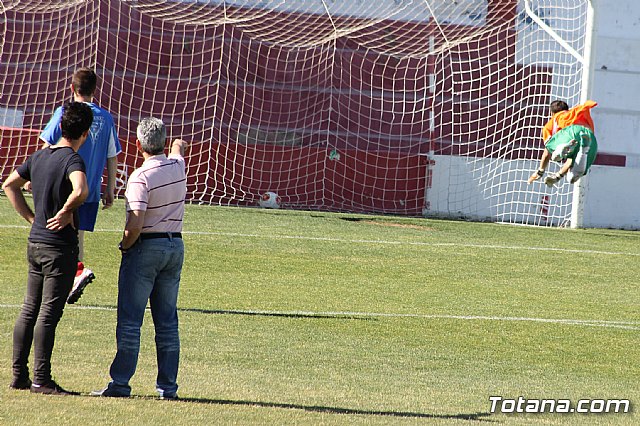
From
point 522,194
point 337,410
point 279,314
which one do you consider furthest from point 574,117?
point 337,410

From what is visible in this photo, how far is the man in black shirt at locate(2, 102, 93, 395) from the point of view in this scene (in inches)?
257

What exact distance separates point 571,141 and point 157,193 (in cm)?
1174

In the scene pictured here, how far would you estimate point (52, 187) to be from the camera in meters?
6.54

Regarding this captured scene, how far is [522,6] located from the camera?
84.2 ft

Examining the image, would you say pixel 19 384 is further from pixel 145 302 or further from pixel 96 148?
pixel 96 148

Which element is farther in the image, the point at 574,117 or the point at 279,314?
the point at 574,117

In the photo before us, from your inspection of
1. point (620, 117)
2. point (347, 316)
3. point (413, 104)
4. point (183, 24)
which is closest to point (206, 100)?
point (183, 24)

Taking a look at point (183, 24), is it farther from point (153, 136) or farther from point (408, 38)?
point (153, 136)

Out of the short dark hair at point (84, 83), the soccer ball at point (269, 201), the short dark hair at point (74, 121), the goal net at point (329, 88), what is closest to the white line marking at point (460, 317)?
the short dark hair at point (84, 83)

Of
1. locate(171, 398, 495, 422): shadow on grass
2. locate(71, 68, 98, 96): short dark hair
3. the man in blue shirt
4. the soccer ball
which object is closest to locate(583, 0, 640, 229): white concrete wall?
the soccer ball

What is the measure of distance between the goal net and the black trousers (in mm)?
15599

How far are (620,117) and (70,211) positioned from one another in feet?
74.0

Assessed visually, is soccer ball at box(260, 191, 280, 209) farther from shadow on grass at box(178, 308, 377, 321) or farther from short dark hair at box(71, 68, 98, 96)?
short dark hair at box(71, 68, 98, 96)

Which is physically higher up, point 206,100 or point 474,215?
point 206,100
